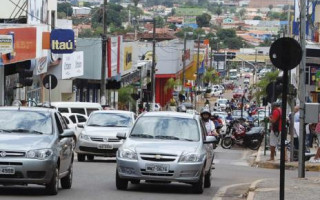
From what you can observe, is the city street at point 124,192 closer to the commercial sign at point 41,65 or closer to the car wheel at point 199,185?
the car wheel at point 199,185

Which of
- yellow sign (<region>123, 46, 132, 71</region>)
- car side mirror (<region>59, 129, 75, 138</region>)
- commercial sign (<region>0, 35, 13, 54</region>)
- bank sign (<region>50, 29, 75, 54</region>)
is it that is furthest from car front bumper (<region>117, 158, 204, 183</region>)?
yellow sign (<region>123, 46, 132, 71</region>)

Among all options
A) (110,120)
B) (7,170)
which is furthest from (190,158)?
(110,120)

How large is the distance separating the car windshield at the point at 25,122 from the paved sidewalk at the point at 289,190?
3850mm

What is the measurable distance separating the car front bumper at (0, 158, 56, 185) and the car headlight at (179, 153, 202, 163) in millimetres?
2974

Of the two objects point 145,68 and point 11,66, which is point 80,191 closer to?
point 11,66

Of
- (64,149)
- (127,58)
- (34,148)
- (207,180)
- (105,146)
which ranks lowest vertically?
(127,58)

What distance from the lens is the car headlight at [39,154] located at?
58.4 ft

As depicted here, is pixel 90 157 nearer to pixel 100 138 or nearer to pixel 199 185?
pixel 100 138

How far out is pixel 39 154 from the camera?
58.7 ft

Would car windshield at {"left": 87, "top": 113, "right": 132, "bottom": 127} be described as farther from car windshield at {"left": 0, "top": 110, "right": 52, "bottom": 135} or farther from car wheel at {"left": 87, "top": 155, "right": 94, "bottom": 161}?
car windshield at {"left": 0, "top": 110, "right": 52, "bottom": 135}

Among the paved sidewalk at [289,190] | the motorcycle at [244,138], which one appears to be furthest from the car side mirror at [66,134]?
the motorcycle at [244,138]

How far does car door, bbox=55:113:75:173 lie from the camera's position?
19.0m

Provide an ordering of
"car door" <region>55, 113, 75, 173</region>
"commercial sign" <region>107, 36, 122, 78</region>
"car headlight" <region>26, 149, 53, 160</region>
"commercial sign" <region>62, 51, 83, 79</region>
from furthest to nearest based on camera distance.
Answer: "commercial sign" <region>107, 36, 122, 78</region>, "commercial sign" <region>62, 51, 83, 79</region>, "car door" <region>55, 113, 75, 173</region>, "car headlight" <region>26, 149, 53, 160</region>

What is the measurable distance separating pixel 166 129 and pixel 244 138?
26.1m
